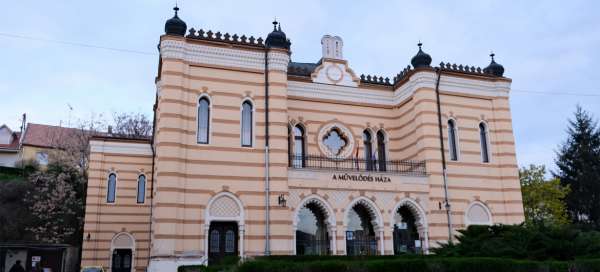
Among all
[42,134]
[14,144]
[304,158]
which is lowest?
[304,158]

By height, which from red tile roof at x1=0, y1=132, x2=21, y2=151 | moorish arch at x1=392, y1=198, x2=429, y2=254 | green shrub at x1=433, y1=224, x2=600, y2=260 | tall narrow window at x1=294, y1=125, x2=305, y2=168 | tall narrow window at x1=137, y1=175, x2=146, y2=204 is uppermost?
red tile roof at x1=0, y1=132, x2=21, y2=151

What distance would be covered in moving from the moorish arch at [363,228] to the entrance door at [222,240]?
446 centimetres

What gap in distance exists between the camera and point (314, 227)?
73.5ft

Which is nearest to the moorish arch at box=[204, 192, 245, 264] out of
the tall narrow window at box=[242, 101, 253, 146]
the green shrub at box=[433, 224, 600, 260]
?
the tall narrow window at box=[242, 101, 253, 146]

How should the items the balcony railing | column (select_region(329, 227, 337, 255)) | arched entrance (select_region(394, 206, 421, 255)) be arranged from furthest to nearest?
the balcony railing
arched entrance (select_region(394, 206, 421, 255))
column (select_region(329, 227, 337, 255))

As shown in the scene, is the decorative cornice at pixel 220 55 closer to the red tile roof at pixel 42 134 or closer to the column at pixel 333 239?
the column at pixel 333 239

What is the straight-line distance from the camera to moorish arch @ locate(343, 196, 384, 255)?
21.8m

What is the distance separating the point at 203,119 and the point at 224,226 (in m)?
4.25

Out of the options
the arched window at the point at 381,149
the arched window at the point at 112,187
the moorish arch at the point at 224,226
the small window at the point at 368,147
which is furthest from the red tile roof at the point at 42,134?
the arched window at the point at 381,149

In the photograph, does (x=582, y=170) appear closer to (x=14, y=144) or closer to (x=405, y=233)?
(x=405, y=233)

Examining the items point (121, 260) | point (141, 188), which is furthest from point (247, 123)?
point (121, 260)

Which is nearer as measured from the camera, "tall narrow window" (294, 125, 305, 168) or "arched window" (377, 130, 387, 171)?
"tall narrow window" (294, 125, 305, 168)

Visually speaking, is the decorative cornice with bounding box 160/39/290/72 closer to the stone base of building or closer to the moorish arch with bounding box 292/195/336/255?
the moorish arch with bounding box 292/195/336/255

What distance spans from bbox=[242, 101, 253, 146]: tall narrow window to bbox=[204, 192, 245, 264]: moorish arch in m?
2.30
